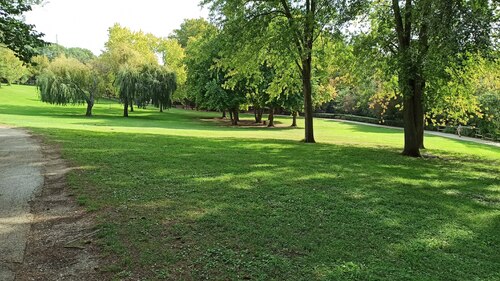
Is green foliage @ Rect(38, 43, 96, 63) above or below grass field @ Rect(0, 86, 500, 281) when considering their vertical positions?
above

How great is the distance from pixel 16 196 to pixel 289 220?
16.2ft

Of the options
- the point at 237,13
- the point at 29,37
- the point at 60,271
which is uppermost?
the point at 237,13

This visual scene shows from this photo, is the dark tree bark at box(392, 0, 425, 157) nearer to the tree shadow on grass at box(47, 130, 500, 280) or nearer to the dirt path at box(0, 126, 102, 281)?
the tree shadow on grass at box(47, 130, 500, 280)

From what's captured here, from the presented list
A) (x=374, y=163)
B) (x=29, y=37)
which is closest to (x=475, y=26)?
(x=374, y=163)

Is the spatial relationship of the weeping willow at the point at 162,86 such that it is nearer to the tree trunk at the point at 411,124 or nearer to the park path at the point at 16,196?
the park path at the point at 16,196

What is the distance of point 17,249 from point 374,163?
10.3 meters

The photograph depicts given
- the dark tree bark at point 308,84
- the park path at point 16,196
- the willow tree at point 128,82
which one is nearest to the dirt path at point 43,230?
the park path at point 16,196

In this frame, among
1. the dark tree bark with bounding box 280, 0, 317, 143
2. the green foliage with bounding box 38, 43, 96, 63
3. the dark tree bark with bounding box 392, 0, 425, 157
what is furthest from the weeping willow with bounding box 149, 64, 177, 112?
the dark tree bark with bounding box 392, 0, 425, 157

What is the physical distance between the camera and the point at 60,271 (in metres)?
4.11

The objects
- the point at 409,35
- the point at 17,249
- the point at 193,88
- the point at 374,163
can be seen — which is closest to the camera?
the point at 17,249

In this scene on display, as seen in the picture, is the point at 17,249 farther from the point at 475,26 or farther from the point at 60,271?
the point at 475,26

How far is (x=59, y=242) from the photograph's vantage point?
16.0 ft

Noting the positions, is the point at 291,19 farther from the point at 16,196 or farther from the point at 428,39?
the point at 16,196

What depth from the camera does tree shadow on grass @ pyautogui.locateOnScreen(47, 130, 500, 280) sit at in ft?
14.0
